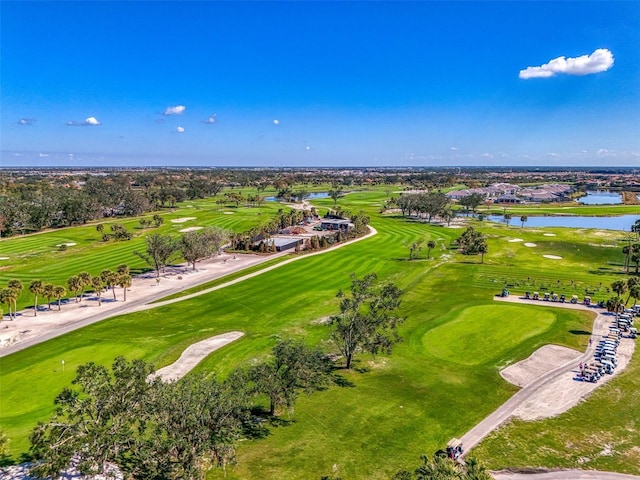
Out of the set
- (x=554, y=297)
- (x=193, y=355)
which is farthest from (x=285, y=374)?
(x=554, y=297)

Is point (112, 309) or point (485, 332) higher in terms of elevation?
point (112, 309)

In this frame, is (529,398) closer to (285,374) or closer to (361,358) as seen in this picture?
(361,358)

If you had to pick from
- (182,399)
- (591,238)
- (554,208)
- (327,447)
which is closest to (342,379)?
(327,447)

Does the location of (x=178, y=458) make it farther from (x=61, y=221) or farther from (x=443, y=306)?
(x=61, y=221)

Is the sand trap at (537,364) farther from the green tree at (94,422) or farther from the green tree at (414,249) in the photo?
the green tree at (414,249)

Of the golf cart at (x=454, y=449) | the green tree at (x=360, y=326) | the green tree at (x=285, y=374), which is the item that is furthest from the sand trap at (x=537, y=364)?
the green tree at (x=285, y=374)
